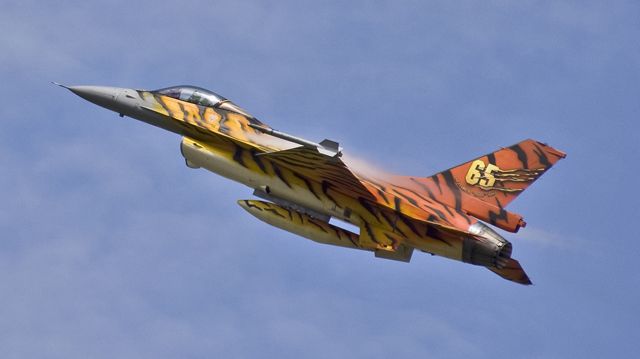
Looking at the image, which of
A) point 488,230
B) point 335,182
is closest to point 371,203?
point 335,182

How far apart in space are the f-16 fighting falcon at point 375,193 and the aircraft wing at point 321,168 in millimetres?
39

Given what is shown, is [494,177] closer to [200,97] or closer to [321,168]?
[321,168]

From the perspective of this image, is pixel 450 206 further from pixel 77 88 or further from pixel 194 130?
pixel 77 88

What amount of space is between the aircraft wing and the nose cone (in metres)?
4.70

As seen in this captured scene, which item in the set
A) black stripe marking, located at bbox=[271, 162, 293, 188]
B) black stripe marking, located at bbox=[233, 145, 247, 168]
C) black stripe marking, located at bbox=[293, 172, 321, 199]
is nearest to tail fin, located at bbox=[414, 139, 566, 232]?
black stripe marking, located at bbox=[293, 172, 321, 199]

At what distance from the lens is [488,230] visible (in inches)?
979

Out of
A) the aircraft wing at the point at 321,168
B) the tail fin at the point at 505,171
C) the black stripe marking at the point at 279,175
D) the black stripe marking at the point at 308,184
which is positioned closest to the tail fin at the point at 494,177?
the tail fin at the point at 505,171

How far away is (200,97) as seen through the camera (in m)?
27.2

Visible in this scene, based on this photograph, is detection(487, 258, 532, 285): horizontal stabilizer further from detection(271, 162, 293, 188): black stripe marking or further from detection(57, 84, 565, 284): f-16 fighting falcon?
detection(271, 162, 293, 188): black stripe marking

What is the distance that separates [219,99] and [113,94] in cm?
273

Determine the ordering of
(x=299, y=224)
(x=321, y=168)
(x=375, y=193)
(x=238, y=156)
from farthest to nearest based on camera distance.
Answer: (x=238, y=156) → (x=299, y=224) → (x=375, y=193) → (x=321, y=168)

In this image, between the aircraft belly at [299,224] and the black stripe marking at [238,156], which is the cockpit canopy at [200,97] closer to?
the black stripe marking at [238,156]

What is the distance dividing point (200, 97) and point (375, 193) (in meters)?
5.23

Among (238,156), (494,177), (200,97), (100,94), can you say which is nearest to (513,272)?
(494,177)
